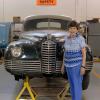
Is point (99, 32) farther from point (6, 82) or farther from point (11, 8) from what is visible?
point (6, 82)

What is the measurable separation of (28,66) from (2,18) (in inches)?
410

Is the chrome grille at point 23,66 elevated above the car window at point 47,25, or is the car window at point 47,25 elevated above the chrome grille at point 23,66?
the car window at point 47,25

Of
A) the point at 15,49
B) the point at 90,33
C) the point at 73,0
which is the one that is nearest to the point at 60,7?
the point at 73,0

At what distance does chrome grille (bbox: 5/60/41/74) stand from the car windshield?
1934 mm

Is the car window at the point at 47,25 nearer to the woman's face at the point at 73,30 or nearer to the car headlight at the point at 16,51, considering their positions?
the car headlight at the point at 16,51

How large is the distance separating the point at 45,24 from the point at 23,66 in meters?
2.13

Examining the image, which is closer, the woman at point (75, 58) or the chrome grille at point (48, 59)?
the woman at point (75, 58)

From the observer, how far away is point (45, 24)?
7.31 meters

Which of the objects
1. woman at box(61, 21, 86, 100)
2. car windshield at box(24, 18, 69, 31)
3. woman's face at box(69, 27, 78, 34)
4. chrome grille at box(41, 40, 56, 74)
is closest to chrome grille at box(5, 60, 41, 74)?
chrome grille at box(41, 40, 56, 74)

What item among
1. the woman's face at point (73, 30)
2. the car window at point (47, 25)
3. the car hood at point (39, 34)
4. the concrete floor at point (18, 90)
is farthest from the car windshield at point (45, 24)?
the woman's face at point (73, 30)

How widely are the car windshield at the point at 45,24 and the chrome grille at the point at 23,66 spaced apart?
193 cm

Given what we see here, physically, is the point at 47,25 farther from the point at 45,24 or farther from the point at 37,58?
the point at 37,58

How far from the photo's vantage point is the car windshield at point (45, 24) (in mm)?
7273

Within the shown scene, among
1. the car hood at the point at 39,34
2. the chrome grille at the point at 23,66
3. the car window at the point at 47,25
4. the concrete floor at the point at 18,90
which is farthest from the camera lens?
the car window at the point at 47,25
